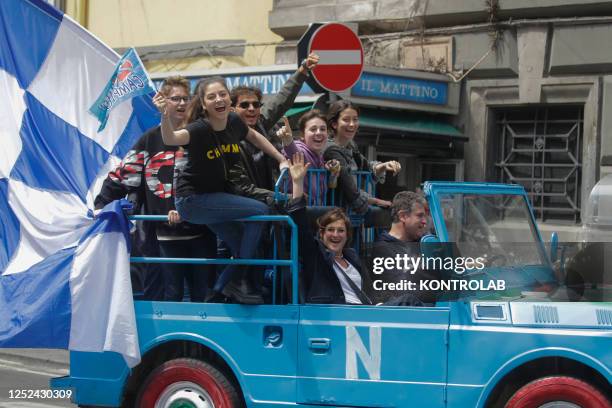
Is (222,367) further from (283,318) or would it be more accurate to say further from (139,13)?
(139,13)

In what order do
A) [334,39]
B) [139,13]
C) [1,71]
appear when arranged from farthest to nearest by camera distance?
[139,13]
[334,39]
[1,71]

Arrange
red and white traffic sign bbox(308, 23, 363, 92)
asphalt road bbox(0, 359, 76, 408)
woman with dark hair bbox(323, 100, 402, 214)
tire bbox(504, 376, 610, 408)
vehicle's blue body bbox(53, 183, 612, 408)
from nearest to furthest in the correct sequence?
tire bbox(504, 376, 610, 408)
vehicle's blue body bbox(53, 183, 612, 408)
woman with dark hair bbox(323, 100, 402, 214)
red and white traffic sign bbox(308, 23, 363, 92)
asphalt road bbox(0, 359, 76, 408)

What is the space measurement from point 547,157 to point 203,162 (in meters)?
8.13

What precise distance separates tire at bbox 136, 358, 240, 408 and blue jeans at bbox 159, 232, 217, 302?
1.55 feet

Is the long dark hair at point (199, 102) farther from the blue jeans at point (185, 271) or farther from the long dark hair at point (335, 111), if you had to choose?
the long dark hair at point (335, 111)

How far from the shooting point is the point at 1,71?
7.13 m

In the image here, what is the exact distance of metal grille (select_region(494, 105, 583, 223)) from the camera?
13.1m

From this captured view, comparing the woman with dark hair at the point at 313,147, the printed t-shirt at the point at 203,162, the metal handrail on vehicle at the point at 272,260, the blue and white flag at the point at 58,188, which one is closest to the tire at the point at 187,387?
the blue and white flag at the point at 58,188

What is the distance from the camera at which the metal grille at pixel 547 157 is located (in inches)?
515

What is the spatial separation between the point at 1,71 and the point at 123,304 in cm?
214

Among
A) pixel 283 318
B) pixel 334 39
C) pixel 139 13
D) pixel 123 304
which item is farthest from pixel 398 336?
pixel 139 13

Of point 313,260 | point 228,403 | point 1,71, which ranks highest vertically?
point 1,71

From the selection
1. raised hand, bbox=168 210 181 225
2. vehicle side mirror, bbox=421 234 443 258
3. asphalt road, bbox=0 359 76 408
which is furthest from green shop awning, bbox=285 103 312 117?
vehicle side mirror, bbox=421 234 443 258

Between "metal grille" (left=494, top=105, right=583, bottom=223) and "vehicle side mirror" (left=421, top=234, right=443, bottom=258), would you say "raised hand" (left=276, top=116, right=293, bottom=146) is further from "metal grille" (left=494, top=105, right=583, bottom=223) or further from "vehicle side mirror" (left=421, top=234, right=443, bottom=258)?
"metal grille" (left=494, top=105, right=583, bottom=223)
